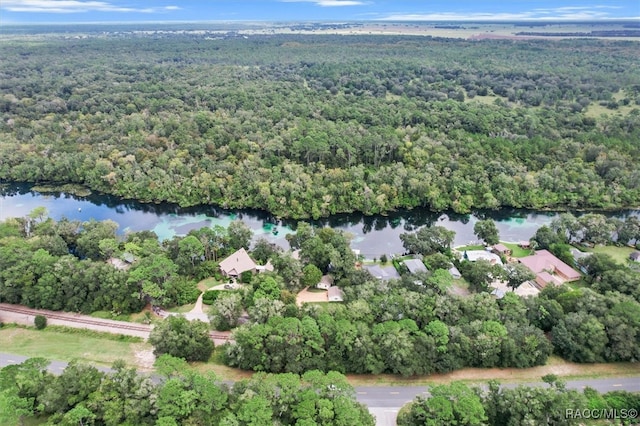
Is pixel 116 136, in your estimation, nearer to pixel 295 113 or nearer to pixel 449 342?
pixel 295 113

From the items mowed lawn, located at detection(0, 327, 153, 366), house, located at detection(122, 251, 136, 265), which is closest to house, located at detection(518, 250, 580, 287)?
mowed lawn, located at detection(0, 327, 153, 366)

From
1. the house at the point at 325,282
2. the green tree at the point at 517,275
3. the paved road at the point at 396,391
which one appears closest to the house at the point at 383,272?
the house at the point at 325,282

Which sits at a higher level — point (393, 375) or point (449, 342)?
point (449, 342)

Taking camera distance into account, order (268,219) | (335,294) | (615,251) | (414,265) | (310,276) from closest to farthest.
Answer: (335,294), (310,276), (414,265), (615,251), (268,219)

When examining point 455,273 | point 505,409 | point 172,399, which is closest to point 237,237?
point 172,399

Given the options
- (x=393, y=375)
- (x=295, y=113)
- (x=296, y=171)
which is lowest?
(x=393, y=375)

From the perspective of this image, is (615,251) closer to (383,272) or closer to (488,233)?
(488,233)

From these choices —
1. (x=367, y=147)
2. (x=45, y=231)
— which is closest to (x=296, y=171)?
(x=367, y=147)

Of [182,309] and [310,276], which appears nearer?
[182,309]

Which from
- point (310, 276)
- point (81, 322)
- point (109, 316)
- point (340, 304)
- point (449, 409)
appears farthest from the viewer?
point (310, 276)
